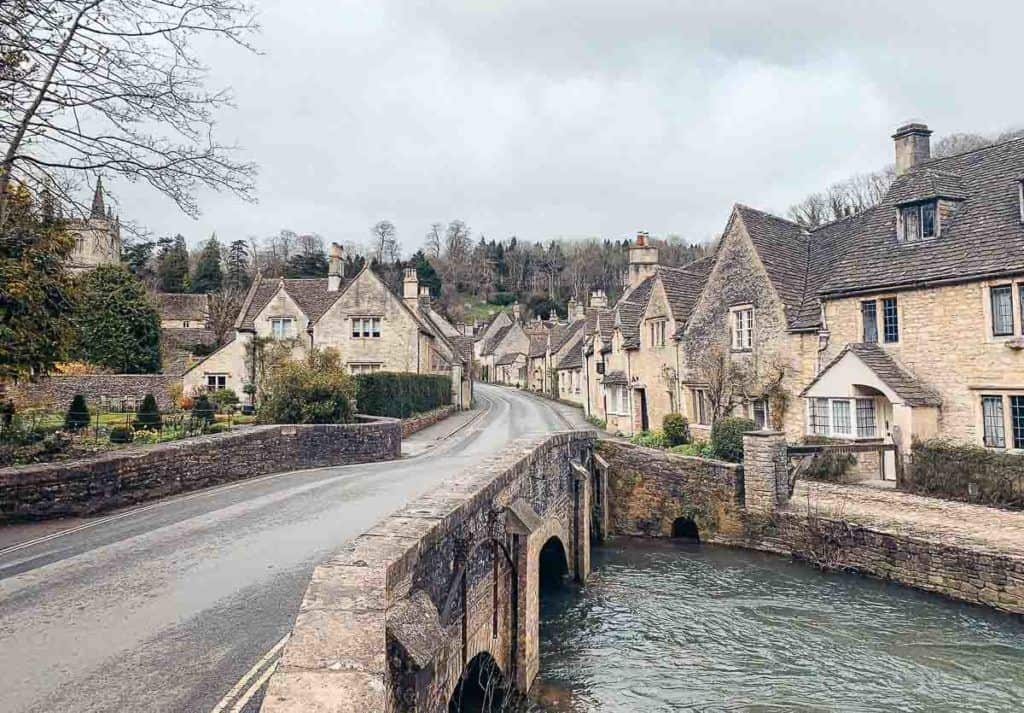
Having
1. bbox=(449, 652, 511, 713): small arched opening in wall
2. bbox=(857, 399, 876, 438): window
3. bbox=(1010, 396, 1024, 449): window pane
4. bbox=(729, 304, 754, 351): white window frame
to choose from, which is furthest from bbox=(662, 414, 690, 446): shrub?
bbox=(449, 652, 511, 713): small arched opening in wall

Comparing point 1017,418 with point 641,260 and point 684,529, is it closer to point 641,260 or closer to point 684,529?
point 684,529

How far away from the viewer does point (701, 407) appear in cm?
3030

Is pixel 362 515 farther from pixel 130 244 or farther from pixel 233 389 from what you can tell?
pixel 233 389

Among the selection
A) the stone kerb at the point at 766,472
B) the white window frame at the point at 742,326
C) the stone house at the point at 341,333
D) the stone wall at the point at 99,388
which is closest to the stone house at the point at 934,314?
the white window frame at the point at 742,326

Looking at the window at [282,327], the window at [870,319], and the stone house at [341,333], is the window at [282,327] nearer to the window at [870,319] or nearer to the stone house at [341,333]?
the stone house at [341,333]

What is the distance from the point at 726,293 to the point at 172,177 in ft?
75.7

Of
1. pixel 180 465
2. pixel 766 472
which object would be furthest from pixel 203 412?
pixel 766 472

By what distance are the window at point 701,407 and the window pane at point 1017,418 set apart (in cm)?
1158

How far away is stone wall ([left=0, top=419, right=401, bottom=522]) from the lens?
12852 mm

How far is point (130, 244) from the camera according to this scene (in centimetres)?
1052

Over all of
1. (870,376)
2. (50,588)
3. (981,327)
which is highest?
(981,327)

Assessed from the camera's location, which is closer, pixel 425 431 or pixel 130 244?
pixel 130 244

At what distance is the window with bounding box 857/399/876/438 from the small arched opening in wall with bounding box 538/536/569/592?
11.4 metres

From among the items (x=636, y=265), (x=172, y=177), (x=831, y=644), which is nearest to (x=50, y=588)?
(x=172, y=177)
